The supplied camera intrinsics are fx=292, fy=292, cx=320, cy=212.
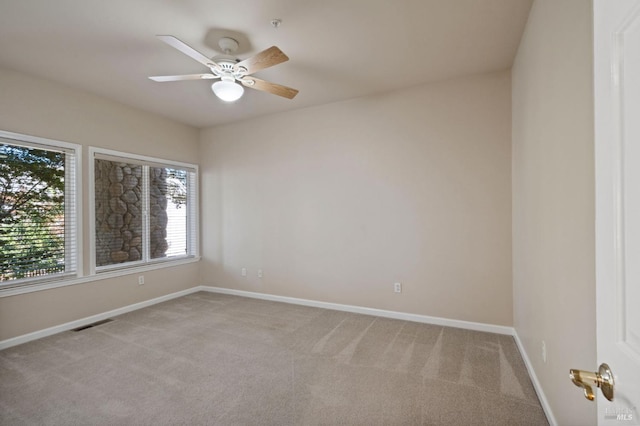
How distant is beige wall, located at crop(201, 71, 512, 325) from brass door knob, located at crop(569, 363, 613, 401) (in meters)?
2.63

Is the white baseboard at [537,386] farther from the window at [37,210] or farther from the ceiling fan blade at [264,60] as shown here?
the window at [37,210]

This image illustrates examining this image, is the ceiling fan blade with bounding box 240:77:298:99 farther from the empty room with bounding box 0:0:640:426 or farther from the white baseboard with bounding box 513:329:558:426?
the white baseboard with bounding box 513:329:558:426

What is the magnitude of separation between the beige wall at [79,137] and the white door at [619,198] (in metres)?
4.37

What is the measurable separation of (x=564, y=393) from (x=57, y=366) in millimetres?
3659

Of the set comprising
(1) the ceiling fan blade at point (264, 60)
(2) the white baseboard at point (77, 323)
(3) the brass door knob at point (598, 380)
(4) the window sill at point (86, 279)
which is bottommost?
(2) the white baseboard at point (77, 323)

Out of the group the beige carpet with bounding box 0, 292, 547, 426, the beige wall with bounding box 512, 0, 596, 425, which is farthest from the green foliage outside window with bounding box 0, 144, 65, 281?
the beige wall with bounding box 512, 0, 596, 425

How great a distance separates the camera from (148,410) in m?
1.92

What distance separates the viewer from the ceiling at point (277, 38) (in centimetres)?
209

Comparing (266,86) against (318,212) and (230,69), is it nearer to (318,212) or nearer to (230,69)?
(230,69)

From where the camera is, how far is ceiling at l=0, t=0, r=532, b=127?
6.86ft

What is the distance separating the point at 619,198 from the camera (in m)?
0.61

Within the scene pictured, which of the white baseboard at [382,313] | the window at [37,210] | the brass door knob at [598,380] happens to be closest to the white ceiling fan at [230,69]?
the window at [37,210]

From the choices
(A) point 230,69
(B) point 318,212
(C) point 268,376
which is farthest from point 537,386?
(A) point 230,69

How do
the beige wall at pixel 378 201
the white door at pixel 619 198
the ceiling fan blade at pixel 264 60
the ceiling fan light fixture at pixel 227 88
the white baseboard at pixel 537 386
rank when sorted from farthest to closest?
the beige wall at pixel 378 201
the ceiling fan light fixture at pixel 227 88
the ceiling fan blade at pixel 264 60
the white baseboard at pixel 537 386
the white door at pixel 619 198
